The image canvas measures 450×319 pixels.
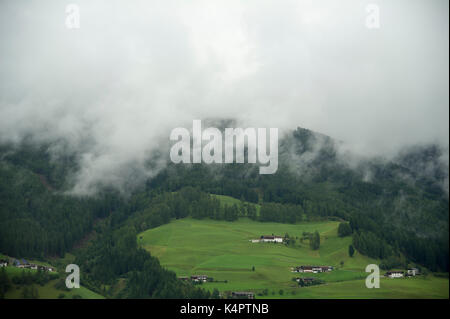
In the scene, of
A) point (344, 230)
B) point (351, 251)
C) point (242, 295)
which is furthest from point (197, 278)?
point (344, 230)

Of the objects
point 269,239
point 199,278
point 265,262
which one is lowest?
point 199,278

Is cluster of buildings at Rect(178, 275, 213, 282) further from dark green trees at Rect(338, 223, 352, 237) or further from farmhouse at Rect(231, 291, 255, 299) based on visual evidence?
dark green trees at Rect(338, 223, 352, 237)

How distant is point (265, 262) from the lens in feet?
518

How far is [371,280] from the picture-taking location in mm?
144875

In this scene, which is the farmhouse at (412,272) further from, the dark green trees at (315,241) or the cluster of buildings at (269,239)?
the cluster of buildings at (269,239)

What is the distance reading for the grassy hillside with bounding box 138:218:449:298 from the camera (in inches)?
5290

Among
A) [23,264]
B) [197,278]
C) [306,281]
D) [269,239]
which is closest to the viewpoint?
[306,281]

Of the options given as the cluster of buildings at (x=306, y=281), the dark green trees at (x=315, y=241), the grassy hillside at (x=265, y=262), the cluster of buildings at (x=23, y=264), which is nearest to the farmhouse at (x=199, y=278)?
the grassy hillside at (x=265, y=262)

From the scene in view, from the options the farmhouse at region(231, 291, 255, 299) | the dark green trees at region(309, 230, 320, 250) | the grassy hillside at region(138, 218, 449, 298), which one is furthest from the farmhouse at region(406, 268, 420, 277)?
the farmhouse at region(231, 291, 255, 299)

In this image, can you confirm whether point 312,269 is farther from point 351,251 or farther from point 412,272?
point 412,272

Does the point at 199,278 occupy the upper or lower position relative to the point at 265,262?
lower
